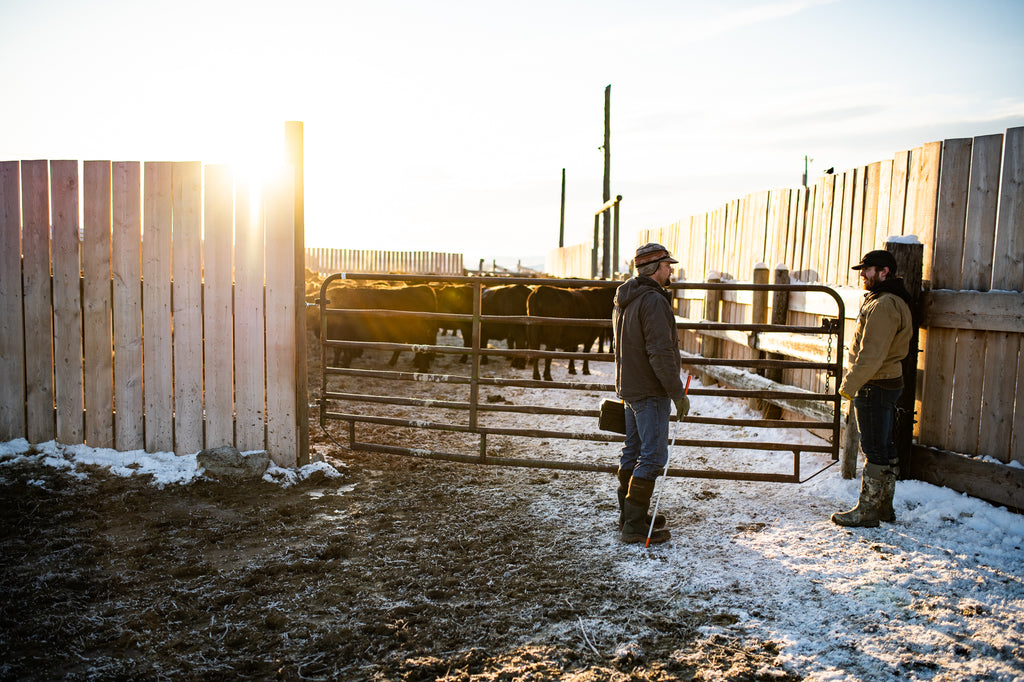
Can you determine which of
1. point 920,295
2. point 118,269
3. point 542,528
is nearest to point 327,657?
point 542,528

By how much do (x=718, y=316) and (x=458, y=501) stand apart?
5.58 meters

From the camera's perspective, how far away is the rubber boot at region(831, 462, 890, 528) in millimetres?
4414

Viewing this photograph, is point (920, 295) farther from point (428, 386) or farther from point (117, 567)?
point (428, 386)

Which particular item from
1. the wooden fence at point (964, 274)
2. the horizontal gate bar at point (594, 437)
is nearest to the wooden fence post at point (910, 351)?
the wooden fence at point (964, 274)

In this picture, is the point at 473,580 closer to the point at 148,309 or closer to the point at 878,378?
the point at 878,378

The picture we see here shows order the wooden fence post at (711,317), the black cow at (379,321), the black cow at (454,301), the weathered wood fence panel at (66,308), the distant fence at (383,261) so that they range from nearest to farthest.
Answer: the weathered wood fence panel at (66,308)
the wooden fence post at (711,317)
the black cow at (379,321)
the black cow at (454,301)
the distant fence at (383,261)

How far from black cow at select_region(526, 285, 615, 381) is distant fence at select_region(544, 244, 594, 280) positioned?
38.2 feet

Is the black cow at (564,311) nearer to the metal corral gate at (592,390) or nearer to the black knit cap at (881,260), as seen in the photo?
the metal corral gate at (592,390)

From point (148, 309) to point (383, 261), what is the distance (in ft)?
123

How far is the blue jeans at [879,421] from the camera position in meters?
4.41

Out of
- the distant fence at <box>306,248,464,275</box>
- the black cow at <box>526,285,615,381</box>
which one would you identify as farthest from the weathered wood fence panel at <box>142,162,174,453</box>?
the distant fence at <box>306,248,464,275</box>

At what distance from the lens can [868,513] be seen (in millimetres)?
4430

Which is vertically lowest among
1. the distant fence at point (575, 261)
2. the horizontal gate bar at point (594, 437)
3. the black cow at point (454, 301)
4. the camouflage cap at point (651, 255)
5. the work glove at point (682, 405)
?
the horizontal gate bar at point (594, 437)

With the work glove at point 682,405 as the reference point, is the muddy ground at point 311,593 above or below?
below
